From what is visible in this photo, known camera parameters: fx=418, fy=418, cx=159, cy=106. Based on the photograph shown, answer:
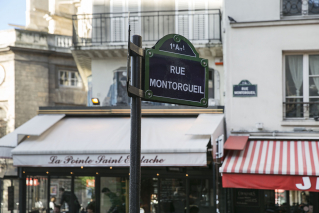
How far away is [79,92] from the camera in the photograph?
27.0m

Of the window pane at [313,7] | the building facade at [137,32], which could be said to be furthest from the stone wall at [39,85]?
the window pane at [313,7]

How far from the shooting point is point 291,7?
10727 millimetres

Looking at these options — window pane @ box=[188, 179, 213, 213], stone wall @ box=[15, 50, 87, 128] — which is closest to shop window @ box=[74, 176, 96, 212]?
window pane @ box=[188, 179, 213, 213]

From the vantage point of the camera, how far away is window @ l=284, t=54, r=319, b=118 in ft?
34.7

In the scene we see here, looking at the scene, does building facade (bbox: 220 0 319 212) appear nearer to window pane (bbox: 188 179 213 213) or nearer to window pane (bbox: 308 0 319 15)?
window pane (bbox: 308 0 319 15)

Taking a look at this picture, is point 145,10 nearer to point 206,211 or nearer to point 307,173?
point 206,211

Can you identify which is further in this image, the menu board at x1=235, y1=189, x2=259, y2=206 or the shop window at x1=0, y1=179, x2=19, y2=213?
the shop window at x1=0, y1=179, x2=19, y2=213

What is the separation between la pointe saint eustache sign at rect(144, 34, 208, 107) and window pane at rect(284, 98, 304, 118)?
6.91 metres

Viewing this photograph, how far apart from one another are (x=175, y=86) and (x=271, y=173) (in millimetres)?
6028

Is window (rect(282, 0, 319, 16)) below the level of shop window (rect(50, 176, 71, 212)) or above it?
above

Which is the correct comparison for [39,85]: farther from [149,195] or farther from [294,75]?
[294,75]

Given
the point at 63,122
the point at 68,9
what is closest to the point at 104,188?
the point at 63,122

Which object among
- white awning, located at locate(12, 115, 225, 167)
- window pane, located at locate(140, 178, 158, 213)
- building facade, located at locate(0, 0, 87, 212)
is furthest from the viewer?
building facade, located at locate(0, 0, 87, 212)

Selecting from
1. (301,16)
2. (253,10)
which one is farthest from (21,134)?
(301,16)
